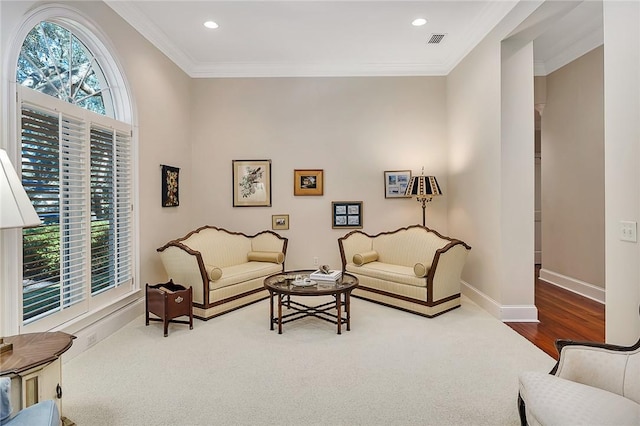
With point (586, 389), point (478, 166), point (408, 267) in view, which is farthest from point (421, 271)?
point (586, 389)

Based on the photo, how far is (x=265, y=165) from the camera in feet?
17.6

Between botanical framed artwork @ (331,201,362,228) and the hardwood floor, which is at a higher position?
botanical framed artwork @ (331,201,362,228)

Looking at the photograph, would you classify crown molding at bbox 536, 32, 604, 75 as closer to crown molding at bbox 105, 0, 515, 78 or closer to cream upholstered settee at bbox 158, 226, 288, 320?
crown molding at bbox 105, 0, 515, 78

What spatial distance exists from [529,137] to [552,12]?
121cm

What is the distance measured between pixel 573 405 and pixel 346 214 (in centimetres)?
408

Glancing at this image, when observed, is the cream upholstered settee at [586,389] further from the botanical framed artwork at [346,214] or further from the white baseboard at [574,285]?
the botanical framed artwork at [346,214]

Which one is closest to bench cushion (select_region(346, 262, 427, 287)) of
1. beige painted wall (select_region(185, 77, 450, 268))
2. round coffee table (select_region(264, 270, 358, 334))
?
round coffee table (select_region(264, 270, 358, 334))

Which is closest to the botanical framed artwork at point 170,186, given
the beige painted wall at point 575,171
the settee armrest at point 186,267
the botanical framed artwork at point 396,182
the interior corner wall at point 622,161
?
the settee armrest at point 186,267

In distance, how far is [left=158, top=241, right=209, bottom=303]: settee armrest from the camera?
3817 millimetres

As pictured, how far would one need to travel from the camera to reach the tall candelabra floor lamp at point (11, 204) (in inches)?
63.1

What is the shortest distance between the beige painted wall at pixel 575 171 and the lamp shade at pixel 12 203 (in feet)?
19.2

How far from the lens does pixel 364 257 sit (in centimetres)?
467

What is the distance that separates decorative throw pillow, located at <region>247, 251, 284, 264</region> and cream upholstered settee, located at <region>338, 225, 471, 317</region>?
92cm

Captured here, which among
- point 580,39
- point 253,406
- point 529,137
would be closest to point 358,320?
point 253,406
